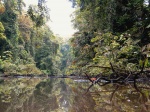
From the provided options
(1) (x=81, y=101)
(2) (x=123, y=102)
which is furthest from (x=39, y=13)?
(2) (x=123, y=102)

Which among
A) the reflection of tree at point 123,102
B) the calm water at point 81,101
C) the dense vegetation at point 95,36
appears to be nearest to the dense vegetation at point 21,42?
the dense vegetation at point 95,36

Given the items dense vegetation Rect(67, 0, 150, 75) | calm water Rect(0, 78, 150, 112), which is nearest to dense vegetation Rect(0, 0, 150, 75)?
dense vegetation Rect(67, 0, 150, 75)

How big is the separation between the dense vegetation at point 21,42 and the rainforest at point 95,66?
3cm

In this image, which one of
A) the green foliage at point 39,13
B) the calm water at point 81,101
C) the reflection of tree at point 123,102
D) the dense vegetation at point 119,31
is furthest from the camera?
the dense vegetation at point 119,31

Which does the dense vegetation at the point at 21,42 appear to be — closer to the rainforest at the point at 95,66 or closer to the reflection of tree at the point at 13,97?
the rainforest at the point at 95,66

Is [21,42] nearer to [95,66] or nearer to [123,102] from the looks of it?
[95,66]

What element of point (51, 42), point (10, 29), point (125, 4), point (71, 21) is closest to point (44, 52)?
point (51, 42)

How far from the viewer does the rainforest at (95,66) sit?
295 cm

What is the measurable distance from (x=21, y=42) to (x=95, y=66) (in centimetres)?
2151

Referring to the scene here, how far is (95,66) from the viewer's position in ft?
18.1

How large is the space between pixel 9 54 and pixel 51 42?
544 inches

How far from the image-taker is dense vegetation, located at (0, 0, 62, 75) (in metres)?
8.86

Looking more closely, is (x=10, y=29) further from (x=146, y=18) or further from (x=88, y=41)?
(x=146, y=18)

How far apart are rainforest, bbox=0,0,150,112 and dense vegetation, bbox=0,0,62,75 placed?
29 mm
